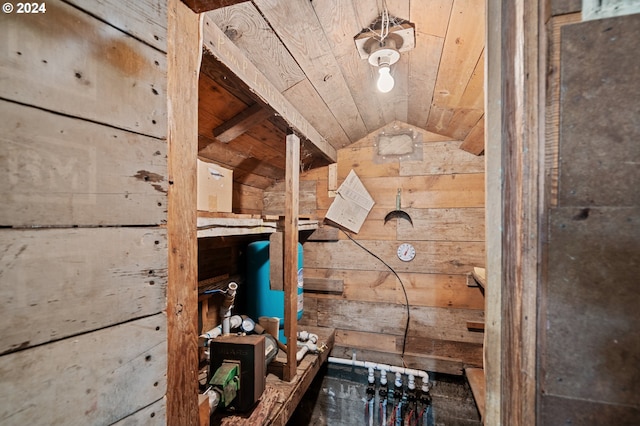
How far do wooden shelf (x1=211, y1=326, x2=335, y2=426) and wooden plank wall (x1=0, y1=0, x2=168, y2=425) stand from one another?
614 millimetres

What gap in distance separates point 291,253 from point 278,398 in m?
0.69

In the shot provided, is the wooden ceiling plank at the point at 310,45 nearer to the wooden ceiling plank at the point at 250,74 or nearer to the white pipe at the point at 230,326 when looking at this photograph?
the wooden ceiling plank at the point at 250,74

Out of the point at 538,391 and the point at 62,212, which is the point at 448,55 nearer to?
the point at 538,391

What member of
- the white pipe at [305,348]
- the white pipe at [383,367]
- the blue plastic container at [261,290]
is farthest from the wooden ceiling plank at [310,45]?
the white pipe at [383,367]

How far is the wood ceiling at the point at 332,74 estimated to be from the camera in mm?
883

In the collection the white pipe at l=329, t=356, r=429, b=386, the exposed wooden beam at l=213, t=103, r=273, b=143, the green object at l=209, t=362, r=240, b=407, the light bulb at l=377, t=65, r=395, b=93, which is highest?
the light bulb at l=377, t=65, r=395, b=93

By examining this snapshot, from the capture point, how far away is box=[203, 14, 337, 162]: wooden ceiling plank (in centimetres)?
81

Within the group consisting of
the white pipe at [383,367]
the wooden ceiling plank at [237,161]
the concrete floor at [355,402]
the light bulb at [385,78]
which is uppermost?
the light bulb at [385,78]

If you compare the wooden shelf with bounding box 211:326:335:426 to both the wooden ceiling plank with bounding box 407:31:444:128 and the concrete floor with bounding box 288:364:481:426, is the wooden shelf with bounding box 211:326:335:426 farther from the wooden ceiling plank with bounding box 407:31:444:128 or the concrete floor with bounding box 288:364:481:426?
the wooden ceiling plank with bounding box 407:31:444:128

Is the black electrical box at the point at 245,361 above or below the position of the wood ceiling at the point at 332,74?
below

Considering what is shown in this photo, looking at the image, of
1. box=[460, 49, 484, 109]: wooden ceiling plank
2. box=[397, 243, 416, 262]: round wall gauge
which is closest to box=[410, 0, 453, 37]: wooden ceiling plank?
box=[460, 49, 484, 109]: wooden ceiling plank

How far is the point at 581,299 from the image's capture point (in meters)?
0.38

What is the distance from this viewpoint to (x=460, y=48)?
1042mm

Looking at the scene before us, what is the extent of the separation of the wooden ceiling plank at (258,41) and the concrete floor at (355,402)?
6.87ft
